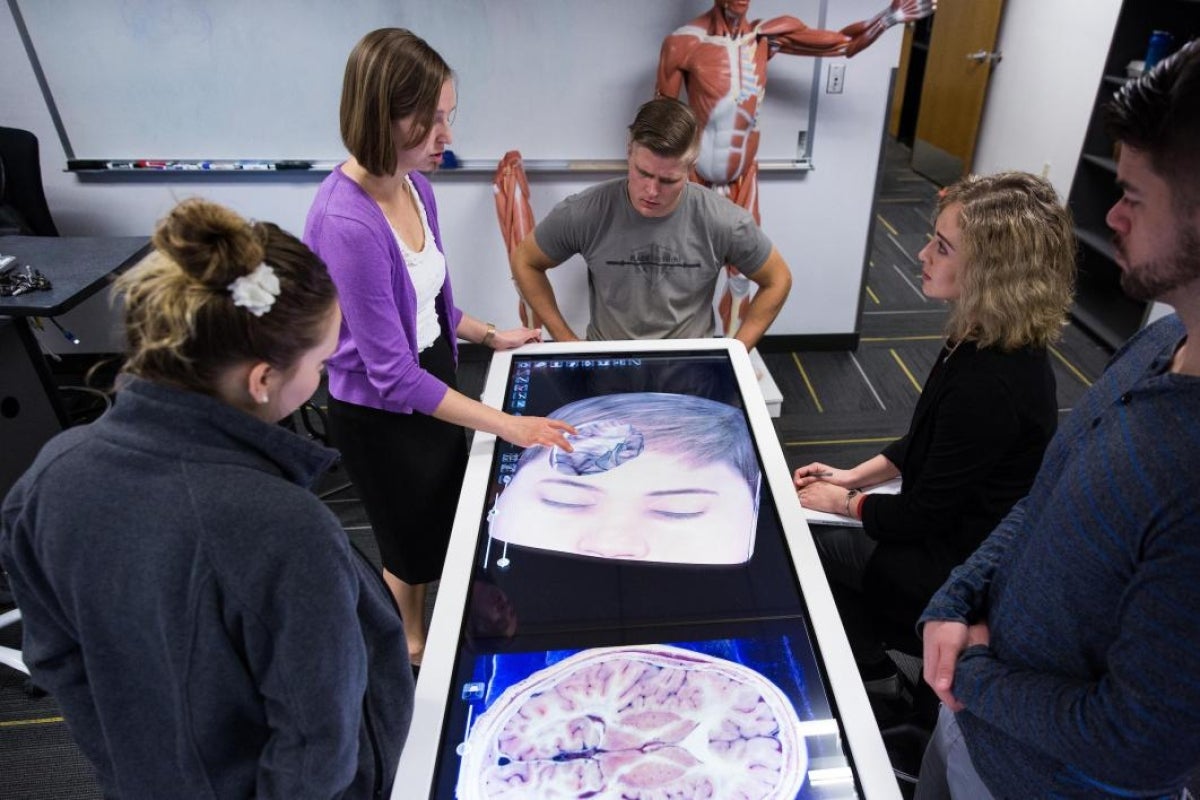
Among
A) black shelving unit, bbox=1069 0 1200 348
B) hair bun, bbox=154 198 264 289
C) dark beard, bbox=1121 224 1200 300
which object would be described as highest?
hair bun, bbox=154 198 264 289

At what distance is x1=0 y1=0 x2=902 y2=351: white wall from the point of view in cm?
279

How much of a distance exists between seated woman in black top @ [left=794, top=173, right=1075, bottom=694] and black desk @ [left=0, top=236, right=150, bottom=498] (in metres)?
2.11

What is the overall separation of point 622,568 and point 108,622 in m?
0.64

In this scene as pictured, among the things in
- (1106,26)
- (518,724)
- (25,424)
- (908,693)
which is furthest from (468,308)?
(1106,26)

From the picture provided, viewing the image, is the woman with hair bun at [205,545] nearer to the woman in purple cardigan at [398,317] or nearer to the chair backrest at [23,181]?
the woman in purple cardigan at [398,317]

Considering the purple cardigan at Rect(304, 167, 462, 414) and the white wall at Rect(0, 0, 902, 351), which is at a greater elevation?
the purple cardigan at Rect(304, 167, 462, 414)

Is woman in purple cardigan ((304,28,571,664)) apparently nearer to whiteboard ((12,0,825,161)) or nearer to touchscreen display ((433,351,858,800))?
touchscreen display ((433,351,858,800))

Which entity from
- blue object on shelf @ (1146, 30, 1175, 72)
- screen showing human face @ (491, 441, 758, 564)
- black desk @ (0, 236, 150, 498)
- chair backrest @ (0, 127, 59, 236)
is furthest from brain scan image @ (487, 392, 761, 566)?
blue object on shelf @ (1146, 30, 1175, 72)

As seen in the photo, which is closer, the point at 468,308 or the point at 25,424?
the point at 25,424

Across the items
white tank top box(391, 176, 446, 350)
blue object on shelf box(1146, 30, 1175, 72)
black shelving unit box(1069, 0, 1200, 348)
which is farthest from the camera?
black shelving unit box(1069, 0, 1200, 348)

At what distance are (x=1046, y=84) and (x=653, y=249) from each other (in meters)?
3.27

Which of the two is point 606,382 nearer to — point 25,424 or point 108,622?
point 108,622

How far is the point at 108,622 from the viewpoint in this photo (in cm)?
70

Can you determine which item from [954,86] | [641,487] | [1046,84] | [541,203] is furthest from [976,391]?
[954,86]
